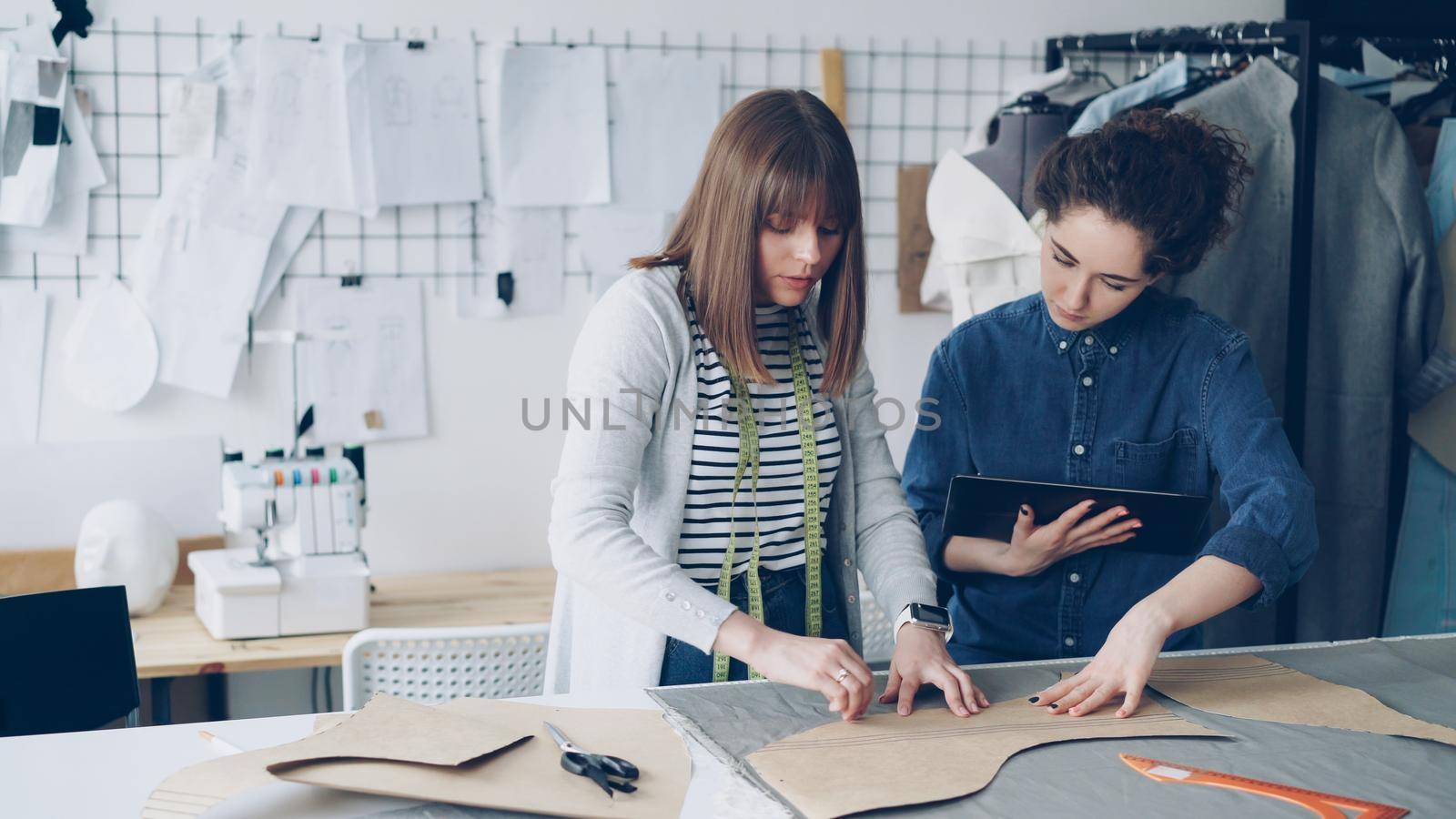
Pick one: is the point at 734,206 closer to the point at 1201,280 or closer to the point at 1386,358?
the point at 1201,280

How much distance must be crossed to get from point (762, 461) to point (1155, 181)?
0.61m

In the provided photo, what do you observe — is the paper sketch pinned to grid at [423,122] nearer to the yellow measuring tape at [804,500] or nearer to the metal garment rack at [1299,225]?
the yellow measuring tape at [804,500]

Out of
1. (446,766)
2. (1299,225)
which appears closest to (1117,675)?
(446,766)

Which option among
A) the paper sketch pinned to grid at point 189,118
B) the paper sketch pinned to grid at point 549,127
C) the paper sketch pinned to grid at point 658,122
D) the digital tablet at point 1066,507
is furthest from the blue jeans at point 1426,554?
the paper sketch pinned to grid at point 189,118

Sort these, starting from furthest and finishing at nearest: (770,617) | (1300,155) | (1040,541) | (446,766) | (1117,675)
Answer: (1300,155)
(1040,541)
(770,617)
(1117,675)
(446,766)

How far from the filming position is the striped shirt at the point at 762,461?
58.4 inches

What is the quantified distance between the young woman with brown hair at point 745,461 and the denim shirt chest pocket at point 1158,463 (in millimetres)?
311

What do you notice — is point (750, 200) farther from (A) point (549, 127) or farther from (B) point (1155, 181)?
(A) point (549, 127)

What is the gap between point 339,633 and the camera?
2.25m

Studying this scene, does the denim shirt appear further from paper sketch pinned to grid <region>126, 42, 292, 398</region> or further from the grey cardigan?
paper sketch pinned to grid <region>126, 42, 292, 398</region>

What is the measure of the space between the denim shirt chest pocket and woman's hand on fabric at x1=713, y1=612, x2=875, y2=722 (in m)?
0.56

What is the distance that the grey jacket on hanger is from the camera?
2.21 m

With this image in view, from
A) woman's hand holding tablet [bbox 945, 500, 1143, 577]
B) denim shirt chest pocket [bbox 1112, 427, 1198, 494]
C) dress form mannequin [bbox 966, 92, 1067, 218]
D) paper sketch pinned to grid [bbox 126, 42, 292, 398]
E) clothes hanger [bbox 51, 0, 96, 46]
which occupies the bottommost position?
woman's hand holding tablet [bbox 945, 500, 1143, 577]

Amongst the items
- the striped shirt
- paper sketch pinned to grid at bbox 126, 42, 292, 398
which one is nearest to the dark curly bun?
the striped shirt
